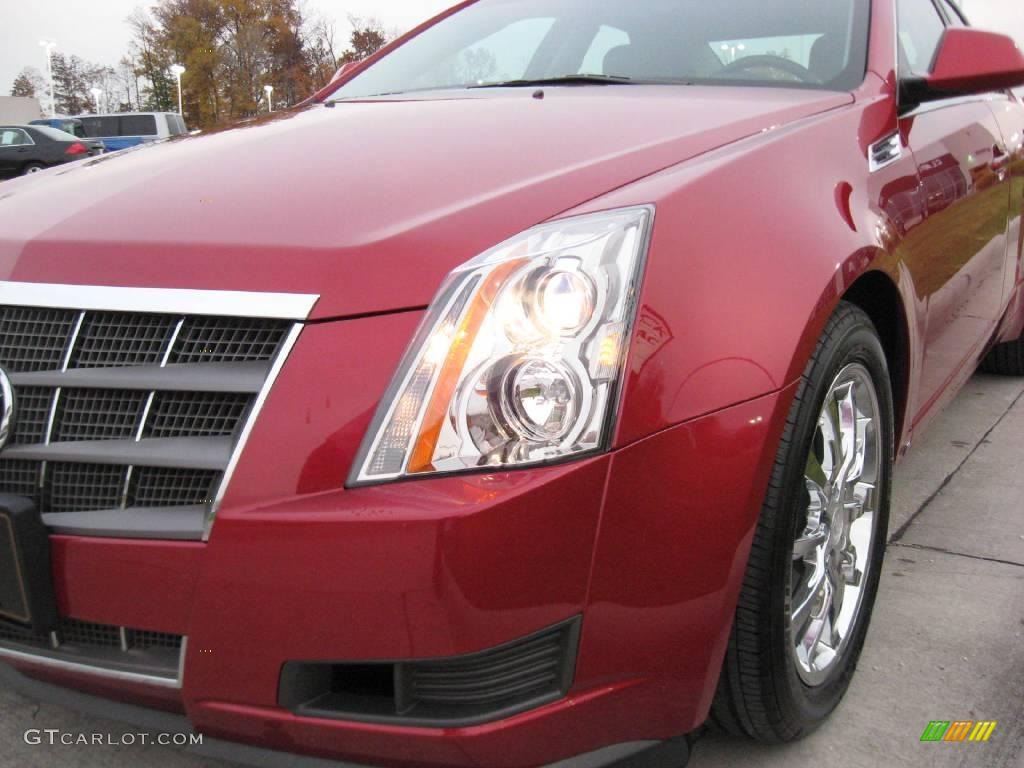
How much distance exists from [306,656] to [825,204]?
1.12 metres

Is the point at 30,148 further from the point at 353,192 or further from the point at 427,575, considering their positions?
the point at 427,575

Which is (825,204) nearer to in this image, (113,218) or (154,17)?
(113,218)

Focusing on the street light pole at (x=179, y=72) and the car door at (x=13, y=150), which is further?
the street light pole at (x=179, y=72)

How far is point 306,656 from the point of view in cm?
132

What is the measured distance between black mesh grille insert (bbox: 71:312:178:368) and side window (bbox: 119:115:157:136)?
26.9m

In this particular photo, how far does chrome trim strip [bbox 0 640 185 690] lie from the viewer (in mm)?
1402

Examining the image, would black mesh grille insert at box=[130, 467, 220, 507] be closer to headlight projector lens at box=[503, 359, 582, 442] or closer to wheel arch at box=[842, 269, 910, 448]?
headlight projector lens at box=[503, 359, 582, 442]

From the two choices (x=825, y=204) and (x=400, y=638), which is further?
(x=825, y=204)

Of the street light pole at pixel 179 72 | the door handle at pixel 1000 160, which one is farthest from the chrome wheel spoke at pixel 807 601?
the street light pole at pixel 179 72

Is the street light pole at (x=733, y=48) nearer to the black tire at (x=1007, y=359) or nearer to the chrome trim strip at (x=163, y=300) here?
the chrome trim strip at (x=163, y=300)

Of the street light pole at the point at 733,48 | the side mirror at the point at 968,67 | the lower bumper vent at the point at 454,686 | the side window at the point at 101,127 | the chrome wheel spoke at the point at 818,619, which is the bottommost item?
the chrome wheel spoke at the point at 818,619

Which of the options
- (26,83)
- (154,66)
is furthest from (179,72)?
(26,83)

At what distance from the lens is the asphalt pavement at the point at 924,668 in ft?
6.04

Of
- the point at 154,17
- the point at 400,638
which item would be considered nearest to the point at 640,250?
the point at 400,638
